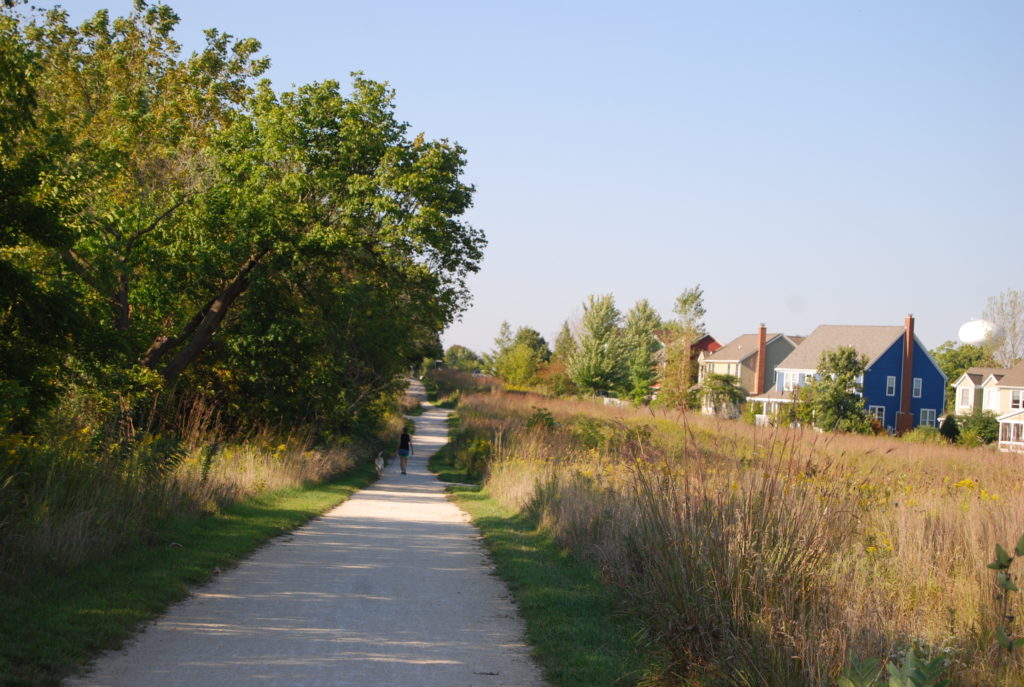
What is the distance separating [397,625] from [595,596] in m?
2.33

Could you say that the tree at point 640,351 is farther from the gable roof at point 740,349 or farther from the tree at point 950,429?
the tree at point 950,429

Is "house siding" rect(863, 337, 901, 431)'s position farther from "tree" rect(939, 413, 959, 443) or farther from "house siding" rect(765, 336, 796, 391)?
"house siding" rect(765, 336, 796, 391)

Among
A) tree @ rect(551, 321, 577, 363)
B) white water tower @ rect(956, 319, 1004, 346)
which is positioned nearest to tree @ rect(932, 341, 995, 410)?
white water tower @ rect(956, 319, 1004, 346)

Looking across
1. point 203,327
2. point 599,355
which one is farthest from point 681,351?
point 203,327

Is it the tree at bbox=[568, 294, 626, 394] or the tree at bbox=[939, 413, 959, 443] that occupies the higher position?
the tree at bbox=[568, 294, 626, 394]

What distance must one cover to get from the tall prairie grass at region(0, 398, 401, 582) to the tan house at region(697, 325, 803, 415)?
71.1 meters

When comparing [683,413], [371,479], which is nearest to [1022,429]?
[371,479]

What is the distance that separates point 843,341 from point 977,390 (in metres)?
12.1

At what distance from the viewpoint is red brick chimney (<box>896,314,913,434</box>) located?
71188 millimetres

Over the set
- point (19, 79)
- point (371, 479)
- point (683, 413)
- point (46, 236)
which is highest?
point (19, 79)

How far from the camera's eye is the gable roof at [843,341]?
237 feet

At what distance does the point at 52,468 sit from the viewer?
10773mm

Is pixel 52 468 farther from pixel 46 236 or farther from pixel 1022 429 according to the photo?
pixel 1022 429

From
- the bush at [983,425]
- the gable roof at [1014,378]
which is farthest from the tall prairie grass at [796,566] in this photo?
the gable roof at [1014,378]
